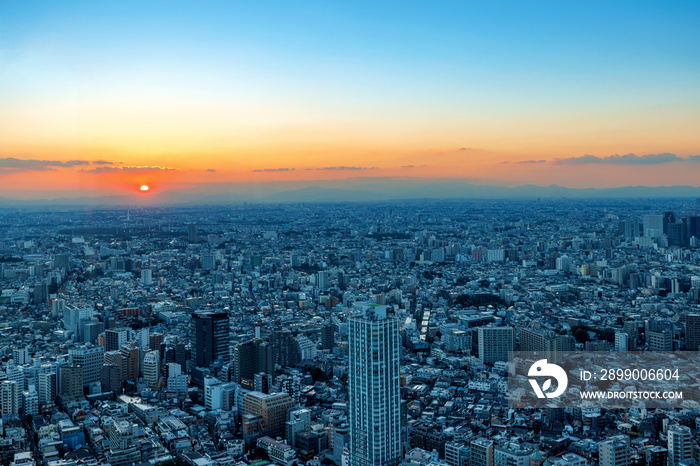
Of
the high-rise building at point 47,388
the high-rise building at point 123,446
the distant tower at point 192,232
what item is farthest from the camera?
the distant tower at point 192,232

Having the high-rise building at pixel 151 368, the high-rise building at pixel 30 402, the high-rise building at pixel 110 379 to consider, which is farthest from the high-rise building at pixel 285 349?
the high-rise building at pixel 30 402

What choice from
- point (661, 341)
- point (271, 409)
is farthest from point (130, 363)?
point (661, 341)

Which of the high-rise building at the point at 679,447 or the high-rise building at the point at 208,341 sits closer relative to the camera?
the high-rise building at the point at 679,447

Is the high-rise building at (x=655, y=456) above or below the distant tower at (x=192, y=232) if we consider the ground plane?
below

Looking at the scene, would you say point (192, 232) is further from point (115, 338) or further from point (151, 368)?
point (151, 368)

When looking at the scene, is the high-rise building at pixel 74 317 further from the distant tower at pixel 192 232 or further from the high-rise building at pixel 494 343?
the distant tower at pixel 192 232
